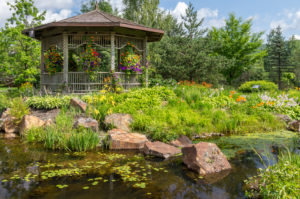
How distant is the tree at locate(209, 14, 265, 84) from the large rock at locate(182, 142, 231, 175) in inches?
822

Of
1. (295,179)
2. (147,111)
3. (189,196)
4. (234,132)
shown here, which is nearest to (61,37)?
(147,111)

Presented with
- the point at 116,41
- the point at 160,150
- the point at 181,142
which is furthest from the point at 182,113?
the point at 116,41

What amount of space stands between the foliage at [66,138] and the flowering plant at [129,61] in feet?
15.2

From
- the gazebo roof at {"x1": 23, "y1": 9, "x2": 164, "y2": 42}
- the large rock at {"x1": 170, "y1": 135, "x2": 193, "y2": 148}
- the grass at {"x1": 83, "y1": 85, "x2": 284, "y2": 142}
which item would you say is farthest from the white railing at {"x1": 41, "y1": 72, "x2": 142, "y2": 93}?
the large rock at {"x1": 170, "y1": 135, "x2": 193, "y2": 148}

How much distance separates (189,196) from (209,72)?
15982 mm

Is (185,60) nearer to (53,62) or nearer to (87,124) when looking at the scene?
(53,62)

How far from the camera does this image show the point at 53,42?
10.4 m

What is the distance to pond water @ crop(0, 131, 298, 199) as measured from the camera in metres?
3.48

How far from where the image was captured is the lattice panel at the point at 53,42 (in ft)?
32.8

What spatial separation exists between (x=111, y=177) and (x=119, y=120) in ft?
9.42

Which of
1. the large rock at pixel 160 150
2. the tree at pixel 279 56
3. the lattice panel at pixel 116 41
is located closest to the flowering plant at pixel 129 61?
the lattice panel at pixel 116 41

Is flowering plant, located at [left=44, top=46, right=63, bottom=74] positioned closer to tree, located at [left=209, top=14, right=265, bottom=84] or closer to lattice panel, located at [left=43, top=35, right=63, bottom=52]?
lattice panel, located at [left=43, top=35, right=63, bottom=52]

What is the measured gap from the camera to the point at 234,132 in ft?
24.5

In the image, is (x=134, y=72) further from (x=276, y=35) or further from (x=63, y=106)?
(x=276, y=35)
